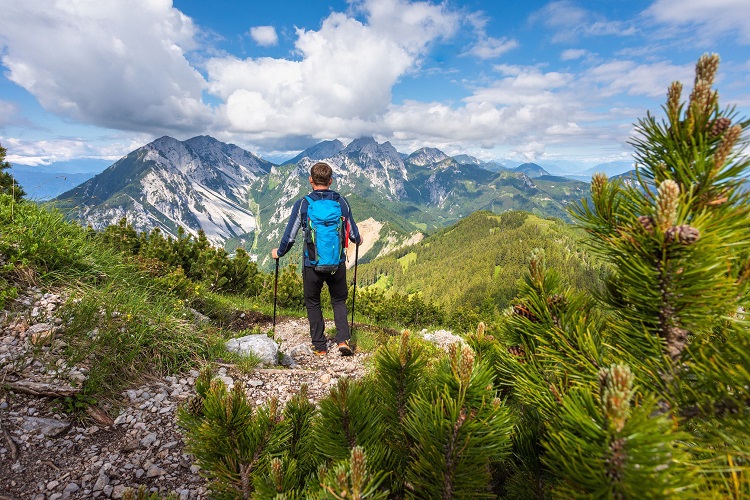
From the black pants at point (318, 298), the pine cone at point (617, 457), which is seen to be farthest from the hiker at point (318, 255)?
the pine cone at point (617, 457)

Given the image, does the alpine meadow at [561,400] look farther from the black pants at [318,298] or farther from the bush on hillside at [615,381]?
the black pants at [318,298]

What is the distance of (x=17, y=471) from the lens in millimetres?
2895

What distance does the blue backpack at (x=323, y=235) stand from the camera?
6801mm

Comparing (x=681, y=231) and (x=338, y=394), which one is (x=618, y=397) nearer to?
(x=681, y=231)

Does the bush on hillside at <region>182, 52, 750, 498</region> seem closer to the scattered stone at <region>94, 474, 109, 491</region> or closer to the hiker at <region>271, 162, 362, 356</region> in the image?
the scattered stone at <region>94, 474, 109, 491</region>

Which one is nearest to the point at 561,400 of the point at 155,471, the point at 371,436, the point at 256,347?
the point at 371,436

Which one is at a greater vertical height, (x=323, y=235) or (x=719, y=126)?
(x=719, y=126)

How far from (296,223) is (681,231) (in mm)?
6487

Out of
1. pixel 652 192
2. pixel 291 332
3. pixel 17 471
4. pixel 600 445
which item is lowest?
pixel 291 332

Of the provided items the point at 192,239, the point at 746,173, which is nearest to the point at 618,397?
the point at 746,173

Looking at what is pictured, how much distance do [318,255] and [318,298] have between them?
1239 millimetres

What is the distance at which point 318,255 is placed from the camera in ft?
22.4

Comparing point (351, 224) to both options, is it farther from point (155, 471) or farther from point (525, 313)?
point (525, 313)

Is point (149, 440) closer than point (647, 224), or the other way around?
point (647, 224)
